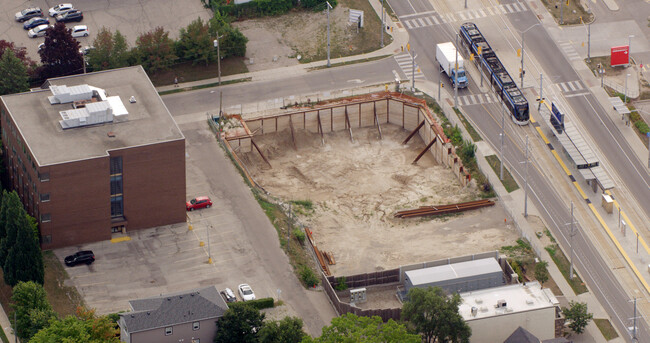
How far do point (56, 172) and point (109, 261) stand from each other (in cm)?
1266

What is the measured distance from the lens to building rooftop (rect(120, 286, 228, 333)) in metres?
181

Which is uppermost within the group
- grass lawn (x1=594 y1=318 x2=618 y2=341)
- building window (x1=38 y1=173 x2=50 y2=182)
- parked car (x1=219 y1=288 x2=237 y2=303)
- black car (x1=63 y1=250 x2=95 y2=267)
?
building window (x1=38 y1=173 x2=50 y2=182)

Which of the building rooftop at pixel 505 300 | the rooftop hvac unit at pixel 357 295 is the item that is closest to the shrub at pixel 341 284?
the rooftop hvac unit at pixel 357 295

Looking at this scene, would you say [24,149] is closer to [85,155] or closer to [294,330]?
[85,155]

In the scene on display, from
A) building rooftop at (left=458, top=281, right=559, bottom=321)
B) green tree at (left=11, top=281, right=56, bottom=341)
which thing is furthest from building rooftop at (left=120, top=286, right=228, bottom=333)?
building rooftop at (left=458, top=281, right=559, bottom=321)

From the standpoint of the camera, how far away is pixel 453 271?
645 ft

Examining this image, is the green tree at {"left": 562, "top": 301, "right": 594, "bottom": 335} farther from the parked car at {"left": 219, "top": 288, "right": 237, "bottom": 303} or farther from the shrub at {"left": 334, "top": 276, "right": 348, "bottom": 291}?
the parked car at {"left": 219, "top": 288, "right": 237, "bottom": 303}

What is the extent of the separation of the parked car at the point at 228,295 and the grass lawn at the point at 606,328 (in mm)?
43039

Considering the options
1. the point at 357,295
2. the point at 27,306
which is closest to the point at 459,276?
the point at 357,295

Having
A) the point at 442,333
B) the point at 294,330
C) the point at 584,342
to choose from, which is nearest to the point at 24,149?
the point at 294,330

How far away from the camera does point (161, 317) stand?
182000mm

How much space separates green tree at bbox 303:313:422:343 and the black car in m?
32.8

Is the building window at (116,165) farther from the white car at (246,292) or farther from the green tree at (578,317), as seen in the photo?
the green tree at (578,317)

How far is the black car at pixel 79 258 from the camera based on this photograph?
644ft
